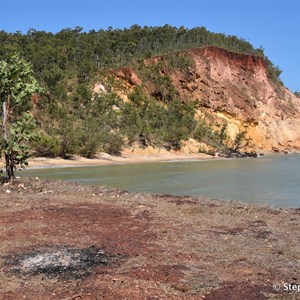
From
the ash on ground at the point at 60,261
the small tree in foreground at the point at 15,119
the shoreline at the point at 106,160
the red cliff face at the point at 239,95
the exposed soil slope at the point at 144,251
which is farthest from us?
the red cliff face at the point at 239,95

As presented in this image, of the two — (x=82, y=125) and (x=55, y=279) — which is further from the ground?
(x=82, y=125)

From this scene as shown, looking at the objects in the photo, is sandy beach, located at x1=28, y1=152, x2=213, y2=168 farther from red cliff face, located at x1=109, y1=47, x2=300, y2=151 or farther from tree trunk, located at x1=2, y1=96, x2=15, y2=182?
→ tree trunk, located at x1=2, y1=96, x2=15, y2=182

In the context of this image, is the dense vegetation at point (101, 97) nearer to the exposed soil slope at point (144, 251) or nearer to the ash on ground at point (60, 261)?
the exposed soil slope at point (144, 251)

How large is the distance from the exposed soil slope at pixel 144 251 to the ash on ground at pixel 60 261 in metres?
0.02

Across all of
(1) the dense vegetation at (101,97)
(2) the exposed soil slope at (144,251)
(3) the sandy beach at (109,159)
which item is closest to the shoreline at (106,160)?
(3) the sandy beach at (109,159)

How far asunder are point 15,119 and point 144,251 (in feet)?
44.3

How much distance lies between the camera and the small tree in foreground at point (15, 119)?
2027cm

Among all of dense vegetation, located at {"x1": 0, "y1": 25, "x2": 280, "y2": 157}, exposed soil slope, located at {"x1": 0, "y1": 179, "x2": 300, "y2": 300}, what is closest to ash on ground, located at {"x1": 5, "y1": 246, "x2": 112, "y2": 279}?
exposed soil slope, located at {"x1": 0, "y1": 179, "x2": 300, "y2": 300}

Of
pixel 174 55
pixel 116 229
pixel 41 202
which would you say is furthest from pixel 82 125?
pixel 116 229

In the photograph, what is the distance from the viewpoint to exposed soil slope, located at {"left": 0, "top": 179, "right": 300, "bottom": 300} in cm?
732

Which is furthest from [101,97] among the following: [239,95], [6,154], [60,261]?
[60,261]

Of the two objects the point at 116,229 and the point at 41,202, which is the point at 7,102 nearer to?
the point at 41,202

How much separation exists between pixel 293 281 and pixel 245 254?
176cm

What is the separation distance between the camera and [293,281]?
25.4 ft
